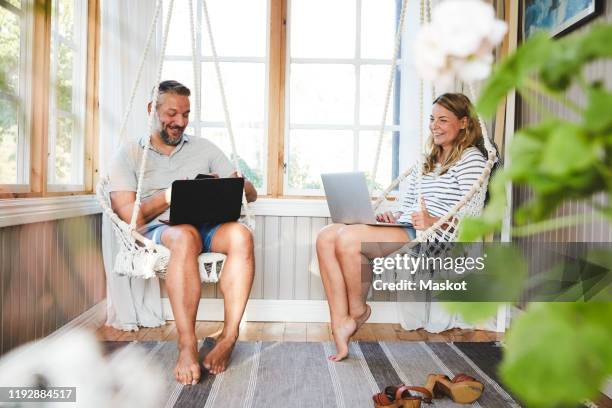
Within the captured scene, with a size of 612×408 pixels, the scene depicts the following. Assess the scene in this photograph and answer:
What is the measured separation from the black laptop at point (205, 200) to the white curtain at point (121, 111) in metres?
0.70

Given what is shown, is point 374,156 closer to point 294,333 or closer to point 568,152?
point 294,333

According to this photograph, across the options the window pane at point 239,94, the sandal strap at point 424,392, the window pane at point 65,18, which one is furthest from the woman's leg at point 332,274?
the window pane at point 65,18

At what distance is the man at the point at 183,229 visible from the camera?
7.11 ft

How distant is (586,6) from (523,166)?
83.0 inches

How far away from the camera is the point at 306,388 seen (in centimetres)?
202

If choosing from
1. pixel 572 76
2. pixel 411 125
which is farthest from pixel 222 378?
pixel 572 76

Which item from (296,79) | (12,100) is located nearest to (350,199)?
(296,79)

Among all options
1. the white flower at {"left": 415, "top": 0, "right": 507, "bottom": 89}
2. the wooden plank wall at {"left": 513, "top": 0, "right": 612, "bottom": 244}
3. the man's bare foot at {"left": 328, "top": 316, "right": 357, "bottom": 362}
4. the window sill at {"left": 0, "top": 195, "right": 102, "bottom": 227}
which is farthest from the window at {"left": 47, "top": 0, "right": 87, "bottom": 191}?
the white flower at {"left": 415, "top": 0, "right": 507, "bottom": 89}

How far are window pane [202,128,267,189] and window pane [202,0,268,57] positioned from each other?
438 mm

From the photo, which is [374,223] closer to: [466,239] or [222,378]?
[222,378]

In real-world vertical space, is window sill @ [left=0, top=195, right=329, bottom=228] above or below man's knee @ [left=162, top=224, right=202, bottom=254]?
above

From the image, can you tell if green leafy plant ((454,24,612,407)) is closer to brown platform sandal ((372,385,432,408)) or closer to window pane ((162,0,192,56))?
brown platform sandal ((372,385,432,408))

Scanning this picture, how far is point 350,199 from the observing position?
2.43 m

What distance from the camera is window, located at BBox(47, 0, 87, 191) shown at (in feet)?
8.30
